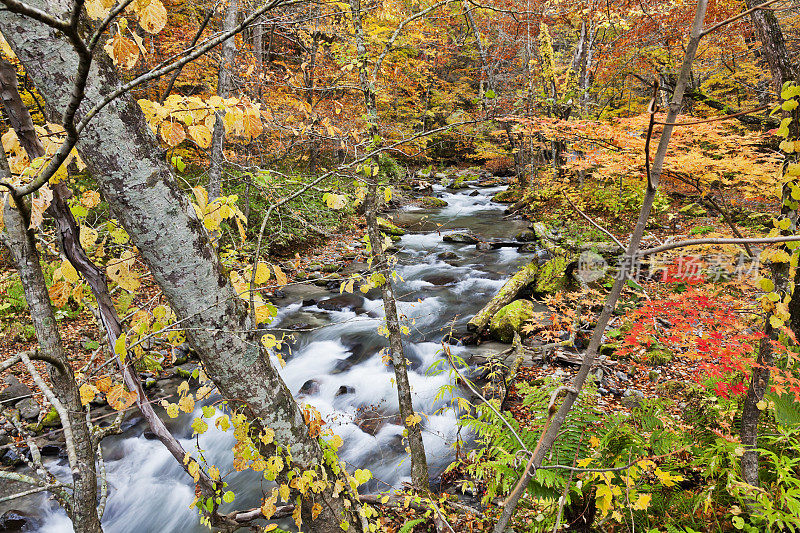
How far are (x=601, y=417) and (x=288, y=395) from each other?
3054 millimetres

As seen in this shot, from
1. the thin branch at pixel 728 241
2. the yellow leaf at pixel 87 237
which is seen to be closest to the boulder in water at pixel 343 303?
the yellow leaf at pixel 87 237

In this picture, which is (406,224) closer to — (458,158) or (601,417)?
(601,417)

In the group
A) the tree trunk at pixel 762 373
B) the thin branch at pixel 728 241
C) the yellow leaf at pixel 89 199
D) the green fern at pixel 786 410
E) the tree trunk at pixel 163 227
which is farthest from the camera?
the green fern at pixel 786 410

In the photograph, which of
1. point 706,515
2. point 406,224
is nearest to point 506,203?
point 406,224

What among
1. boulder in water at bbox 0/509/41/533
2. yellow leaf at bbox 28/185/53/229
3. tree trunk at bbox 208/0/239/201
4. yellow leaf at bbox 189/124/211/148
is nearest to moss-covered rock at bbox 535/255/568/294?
tree trunk at bbox 208/0/239/201

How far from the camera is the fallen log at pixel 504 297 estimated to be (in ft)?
24.4

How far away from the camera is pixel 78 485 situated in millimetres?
1909

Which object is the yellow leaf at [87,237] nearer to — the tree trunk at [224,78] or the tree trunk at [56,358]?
the tree trunk at [56,358]

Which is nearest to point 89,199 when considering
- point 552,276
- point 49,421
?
point 49,421

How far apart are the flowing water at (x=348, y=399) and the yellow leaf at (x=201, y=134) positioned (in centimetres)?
126

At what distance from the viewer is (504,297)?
25.8ft

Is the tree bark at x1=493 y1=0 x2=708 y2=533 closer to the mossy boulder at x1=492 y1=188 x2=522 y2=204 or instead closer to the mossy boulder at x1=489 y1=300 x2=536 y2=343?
the mossy boulder at x1=489 y1=300 x2=536 y2=343

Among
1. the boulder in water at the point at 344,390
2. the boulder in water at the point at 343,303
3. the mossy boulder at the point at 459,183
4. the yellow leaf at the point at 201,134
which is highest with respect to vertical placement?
the yellow leaf at the point at 201,134

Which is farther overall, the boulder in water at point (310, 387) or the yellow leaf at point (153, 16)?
the boulder in water at point (310, 387)
